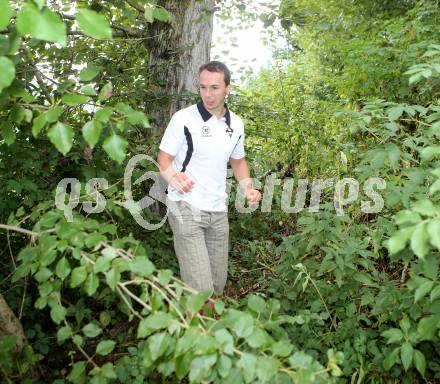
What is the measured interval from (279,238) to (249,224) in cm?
42

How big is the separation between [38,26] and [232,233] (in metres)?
4.08

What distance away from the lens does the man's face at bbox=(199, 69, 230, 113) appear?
3.22 metres

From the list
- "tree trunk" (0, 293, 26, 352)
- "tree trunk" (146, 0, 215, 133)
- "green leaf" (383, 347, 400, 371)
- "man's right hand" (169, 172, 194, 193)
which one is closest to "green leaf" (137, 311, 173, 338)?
"tree trunk" (0, 293, 26, 352)

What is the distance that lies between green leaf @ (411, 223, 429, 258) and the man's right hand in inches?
65.5

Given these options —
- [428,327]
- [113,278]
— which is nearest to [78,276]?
[113,278]

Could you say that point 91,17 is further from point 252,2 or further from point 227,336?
point 252,2

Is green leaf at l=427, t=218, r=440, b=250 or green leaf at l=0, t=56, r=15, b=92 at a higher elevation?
green leaf at l=0, t=56, r=15, b=92

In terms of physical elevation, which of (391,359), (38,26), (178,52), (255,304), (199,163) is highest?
(178,52)

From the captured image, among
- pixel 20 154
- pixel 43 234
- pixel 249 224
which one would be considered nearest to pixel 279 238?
pixel 249 224

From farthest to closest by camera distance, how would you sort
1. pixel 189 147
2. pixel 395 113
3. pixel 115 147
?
pixel 189 147, pixel 395 113, pixel 115 147

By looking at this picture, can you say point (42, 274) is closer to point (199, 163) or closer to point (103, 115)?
point (103, 115)

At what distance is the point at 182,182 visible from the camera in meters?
2.95

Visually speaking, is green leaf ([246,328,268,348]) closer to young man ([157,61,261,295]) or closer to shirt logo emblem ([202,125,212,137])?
young man ([157,61,261,295])

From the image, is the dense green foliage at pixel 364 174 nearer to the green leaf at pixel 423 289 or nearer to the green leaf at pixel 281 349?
the green leaf at pixel 423 289
